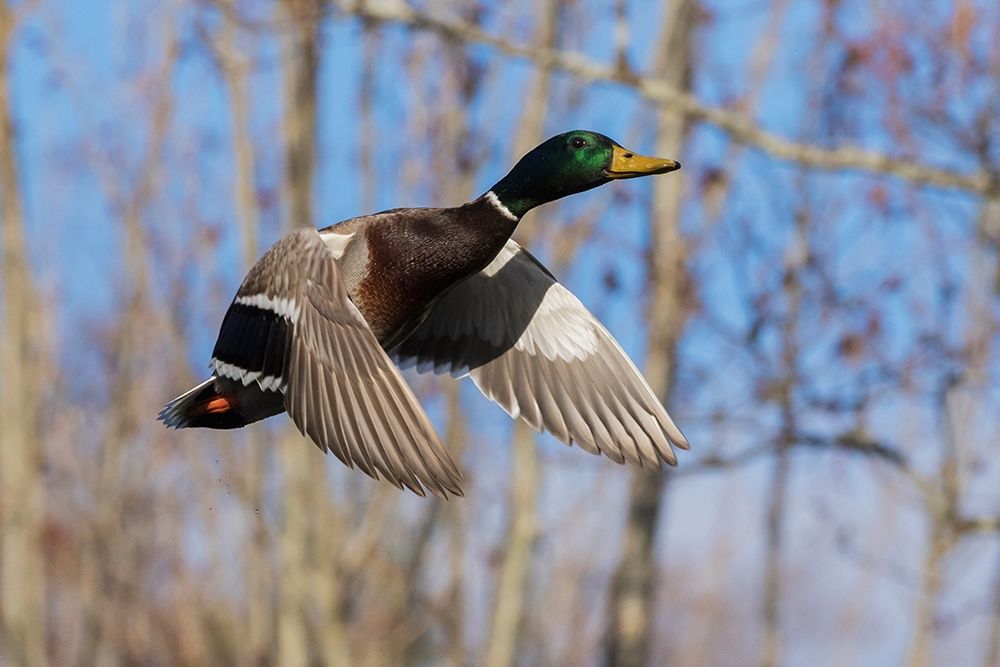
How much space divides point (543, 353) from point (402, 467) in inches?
67.8

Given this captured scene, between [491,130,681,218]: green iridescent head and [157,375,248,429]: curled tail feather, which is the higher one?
[491,130,681,218]: green iridescent head

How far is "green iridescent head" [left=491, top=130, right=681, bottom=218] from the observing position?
13.9ft

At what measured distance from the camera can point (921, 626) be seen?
Result: 8164 mm

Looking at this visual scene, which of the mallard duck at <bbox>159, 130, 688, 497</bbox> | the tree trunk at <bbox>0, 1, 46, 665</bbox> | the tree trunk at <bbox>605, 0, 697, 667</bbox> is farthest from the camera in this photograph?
the tree trunk at <bbox>0, 1, 46, 665</bbox>

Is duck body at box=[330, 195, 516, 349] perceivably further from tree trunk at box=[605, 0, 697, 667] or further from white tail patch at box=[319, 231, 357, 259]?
tree trunk at box=[605, 0, 697, 667]

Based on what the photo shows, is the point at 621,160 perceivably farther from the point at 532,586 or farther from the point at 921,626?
the point at 532,586

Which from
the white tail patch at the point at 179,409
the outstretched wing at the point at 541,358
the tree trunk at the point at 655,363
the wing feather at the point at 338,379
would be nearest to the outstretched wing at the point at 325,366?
the wing feather at the point at 338,379

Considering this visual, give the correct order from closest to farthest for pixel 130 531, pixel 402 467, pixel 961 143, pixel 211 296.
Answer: pixel 402 467
pixel 961 143
pixel 211 296
pixel 130 531

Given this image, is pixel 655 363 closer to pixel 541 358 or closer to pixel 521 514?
pixel 521 514

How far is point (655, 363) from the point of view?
818 centimetres

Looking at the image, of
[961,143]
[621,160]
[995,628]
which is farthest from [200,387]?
[995,628]

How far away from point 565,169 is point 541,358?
101cm

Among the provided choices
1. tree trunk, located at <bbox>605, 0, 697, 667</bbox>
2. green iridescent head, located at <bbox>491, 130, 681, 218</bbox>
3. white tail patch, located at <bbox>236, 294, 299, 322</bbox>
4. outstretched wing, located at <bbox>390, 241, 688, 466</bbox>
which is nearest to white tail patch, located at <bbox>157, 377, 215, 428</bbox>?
white tail patch, located at <bbox>236, 294, 299, 322</bbox>

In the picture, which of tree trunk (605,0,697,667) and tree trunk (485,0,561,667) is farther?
tree trunk (485,0,561,667)
